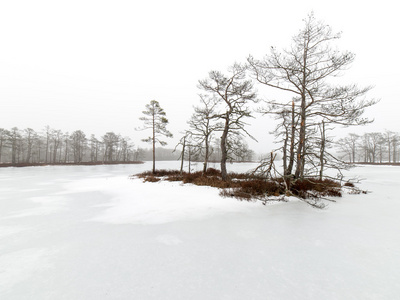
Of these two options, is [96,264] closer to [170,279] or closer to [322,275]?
[170,279]

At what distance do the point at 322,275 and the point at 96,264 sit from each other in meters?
3.48

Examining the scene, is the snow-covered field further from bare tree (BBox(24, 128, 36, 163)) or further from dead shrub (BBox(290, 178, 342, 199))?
bare tree (BBox(24, 128, 36, 163))

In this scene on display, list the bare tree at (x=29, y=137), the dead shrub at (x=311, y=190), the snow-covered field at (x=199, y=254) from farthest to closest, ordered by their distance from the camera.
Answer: the bare tree at (x=29, y=137), the dead shrub at (x=311, y=190), the snow-covered field at (x=199, y=254)

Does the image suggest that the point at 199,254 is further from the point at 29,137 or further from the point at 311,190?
the point at 29,137

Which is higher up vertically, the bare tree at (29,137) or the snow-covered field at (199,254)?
the bare tree at (29,137)

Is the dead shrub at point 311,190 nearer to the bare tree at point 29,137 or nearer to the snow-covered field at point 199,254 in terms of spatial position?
the snow-covered field at point 199,254

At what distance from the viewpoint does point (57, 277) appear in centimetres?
233

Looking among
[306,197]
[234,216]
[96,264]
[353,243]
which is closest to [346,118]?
[306,197]

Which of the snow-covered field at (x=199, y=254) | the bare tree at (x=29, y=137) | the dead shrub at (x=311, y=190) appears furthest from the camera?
the bare tree at (x=29, y=137)

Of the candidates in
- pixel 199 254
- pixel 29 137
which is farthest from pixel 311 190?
pixel 29 137

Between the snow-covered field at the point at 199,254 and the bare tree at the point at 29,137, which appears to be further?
Answer: the bare tree at the point at 29,137

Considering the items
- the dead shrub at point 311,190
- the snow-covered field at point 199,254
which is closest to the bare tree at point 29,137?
the snow-covered field at point 199,254

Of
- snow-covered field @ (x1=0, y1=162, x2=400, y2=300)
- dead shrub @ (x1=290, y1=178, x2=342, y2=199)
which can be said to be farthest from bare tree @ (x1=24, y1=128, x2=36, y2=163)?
dead shrub @ (x1=290, y1=178, x2=342, y2=199)

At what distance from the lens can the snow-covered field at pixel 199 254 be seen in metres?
2.12
